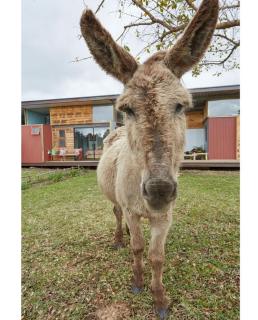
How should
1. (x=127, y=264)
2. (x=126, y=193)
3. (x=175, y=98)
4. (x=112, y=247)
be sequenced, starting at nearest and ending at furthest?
1. (x=175, y=98)
2. (x=126, y=193)
3. (x=127, y=264)
4. (x=112, y=247)

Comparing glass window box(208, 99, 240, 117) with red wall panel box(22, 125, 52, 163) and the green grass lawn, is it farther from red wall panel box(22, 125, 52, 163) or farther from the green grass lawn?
red wall panel box(22, 125, 52, 163)

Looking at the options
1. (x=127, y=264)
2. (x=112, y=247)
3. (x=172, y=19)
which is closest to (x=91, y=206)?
(x=112, y=247)

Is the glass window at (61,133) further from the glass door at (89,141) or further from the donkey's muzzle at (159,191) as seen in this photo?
the donkey's muzzle at (159,191)

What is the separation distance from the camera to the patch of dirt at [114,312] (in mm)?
2357

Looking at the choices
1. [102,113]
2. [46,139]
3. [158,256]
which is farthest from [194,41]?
[46,139]

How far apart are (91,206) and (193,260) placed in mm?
3955

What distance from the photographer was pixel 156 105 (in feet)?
5.26

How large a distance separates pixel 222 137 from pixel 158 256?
1596cm

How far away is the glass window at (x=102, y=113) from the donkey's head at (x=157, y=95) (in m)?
17.2

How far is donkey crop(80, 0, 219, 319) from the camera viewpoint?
5.00 feet

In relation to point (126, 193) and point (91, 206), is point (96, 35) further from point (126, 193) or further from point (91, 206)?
point (91, 206)

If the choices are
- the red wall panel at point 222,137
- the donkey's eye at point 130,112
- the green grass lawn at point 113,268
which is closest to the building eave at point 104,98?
the red wall panel at point 222,137

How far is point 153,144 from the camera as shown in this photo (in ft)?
5.06

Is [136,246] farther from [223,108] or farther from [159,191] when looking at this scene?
[223,108]
